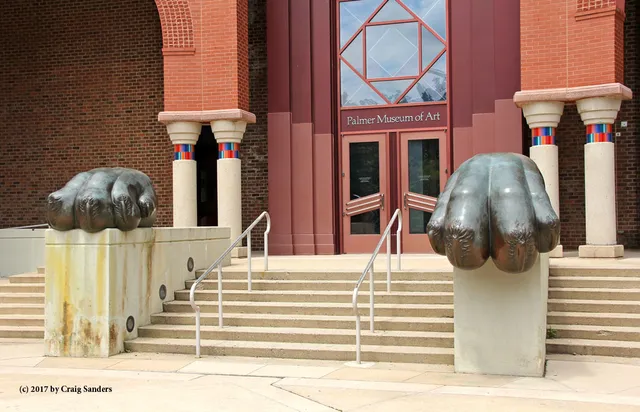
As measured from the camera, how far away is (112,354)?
27.4 ft

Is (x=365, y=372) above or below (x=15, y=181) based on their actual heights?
below

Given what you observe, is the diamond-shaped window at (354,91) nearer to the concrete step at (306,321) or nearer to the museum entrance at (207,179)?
the museum entrance at (207,179)

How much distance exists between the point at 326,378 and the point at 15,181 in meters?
12.6

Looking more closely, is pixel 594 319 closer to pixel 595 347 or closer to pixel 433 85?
pixel 595 347

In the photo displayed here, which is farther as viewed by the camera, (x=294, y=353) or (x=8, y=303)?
(x=8, y=303)

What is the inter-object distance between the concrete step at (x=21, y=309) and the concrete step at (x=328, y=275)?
2.03 metres

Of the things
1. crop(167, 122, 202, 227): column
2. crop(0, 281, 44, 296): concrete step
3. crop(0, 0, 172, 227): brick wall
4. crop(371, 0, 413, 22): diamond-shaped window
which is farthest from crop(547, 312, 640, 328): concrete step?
crop(0, 0, 172, 227): brick wall

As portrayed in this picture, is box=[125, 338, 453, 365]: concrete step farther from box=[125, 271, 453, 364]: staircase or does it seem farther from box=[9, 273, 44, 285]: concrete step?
box=[9, 273, 44, 285]: concrete step

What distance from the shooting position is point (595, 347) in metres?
7.79

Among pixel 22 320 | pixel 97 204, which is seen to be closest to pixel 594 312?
pixel 97 204

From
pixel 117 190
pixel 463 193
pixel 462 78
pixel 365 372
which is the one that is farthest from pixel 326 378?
pixel 462 78

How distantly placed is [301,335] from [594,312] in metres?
3.23

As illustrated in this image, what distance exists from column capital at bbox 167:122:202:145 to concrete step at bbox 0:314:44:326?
474 centimetres

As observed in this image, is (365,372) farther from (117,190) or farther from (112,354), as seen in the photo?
(117,190)
